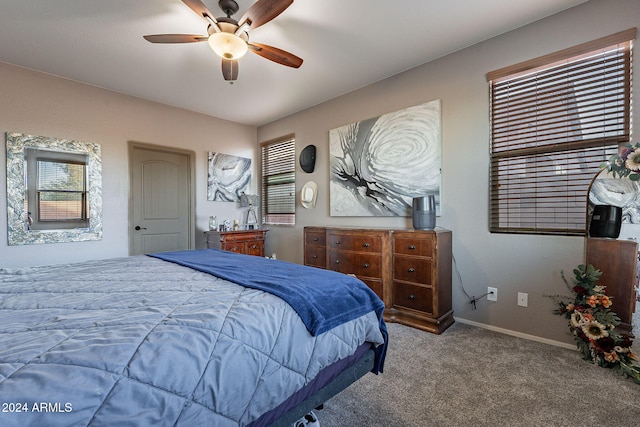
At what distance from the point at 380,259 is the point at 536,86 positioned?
202 centimetres

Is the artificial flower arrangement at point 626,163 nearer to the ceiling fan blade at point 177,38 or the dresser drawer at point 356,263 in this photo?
the dresser drawer at point 356,263

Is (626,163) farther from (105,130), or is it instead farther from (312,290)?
(105,130)

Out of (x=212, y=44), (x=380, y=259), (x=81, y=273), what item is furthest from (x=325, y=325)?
(x=212, y=44)

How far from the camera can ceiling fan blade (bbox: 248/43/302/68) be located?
2.24m

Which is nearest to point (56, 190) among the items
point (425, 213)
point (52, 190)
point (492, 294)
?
point (52, 190)

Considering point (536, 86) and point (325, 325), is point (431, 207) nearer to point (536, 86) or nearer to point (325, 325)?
point (536, 86)

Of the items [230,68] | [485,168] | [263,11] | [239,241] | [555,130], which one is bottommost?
[239,241]

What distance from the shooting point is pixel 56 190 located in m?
3.19

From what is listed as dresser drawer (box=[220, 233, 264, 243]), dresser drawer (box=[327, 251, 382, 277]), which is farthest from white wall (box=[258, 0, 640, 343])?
dresser drawer (box=[220, 233, 264, 243])

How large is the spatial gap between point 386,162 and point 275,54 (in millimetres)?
1632

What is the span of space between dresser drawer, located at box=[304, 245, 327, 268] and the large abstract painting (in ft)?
1.88

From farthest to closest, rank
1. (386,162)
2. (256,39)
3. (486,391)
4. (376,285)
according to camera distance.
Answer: (386,162)
(376,285)
(256,39)
(486,391)

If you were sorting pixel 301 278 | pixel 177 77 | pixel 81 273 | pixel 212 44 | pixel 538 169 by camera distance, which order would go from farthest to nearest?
pixel 177 77, pixel 538 169, pixel 212 44, pixel 81 273, pixel 301 278

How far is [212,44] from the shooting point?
2.14m
